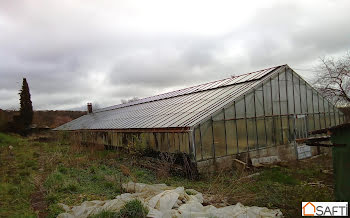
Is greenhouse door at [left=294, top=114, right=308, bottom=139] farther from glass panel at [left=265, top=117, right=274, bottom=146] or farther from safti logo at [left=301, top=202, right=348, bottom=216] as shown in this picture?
safti logo at [left=301, top=202, right=348, bottom=216]

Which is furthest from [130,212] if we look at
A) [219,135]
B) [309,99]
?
[309,99]

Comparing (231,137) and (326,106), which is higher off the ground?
(326,106)

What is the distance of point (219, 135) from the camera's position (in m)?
13.8

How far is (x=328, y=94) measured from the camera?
25.3 meters

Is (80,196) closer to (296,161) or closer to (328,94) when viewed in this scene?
(296,161)

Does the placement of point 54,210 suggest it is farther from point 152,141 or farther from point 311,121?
point 311,121

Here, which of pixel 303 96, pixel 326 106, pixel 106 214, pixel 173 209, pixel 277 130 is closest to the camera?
pixel 106 214

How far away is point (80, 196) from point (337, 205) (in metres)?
7.40

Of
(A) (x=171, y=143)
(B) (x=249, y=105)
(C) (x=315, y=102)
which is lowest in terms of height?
(A) (x=171, y=143)

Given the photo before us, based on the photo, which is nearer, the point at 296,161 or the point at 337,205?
the point at 337,205

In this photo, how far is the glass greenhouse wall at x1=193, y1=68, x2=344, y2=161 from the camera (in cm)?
1358

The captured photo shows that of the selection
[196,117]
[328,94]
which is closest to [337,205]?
[196,117]

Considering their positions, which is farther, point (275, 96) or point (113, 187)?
point (275, 96)

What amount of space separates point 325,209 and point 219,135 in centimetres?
719
